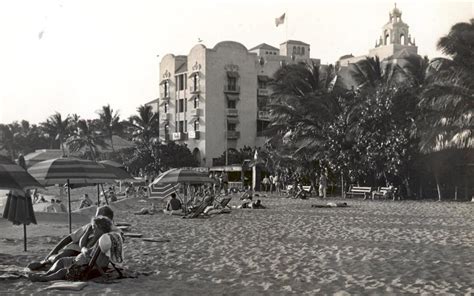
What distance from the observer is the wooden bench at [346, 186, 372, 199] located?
110ft

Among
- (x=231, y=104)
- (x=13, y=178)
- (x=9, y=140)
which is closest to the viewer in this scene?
(x=13, y=178)

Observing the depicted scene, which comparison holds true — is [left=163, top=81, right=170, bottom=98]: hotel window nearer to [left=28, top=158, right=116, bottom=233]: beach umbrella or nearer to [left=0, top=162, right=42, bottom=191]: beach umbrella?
[left=28, top=158, right=116, bottom=233]: beach umbrella

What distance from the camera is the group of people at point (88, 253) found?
824 centimetres

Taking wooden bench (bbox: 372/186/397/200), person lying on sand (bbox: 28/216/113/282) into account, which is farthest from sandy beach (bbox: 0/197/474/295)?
wooden bench (bbox: 372/186/397/200)

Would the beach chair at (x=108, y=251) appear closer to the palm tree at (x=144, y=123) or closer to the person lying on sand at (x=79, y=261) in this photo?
the person lying on sand at (x=79, y=261)

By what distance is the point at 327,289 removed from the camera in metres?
7.91

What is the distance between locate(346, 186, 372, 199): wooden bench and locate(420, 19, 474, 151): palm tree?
4954 mm

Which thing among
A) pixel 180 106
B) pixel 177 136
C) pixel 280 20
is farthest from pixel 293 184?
pixel 180 106

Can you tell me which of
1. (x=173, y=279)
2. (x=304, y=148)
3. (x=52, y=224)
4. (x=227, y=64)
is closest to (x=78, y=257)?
(x=173, y=279)

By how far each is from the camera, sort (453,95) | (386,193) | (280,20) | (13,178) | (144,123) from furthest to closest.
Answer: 1. (144,123)
2. (280,20)
3. (386,193)
4. (453,95)
5. (13,178)

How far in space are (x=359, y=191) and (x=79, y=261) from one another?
2759 centimetres

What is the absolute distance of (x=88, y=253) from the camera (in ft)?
27.6

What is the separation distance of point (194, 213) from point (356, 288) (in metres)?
12.9

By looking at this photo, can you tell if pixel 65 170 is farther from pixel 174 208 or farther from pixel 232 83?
pixel 232 83
